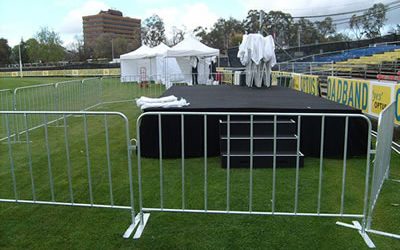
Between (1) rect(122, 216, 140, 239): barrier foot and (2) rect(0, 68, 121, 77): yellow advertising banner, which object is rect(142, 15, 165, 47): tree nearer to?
(2) rect(0, 68, 121, 77): yellow advertising banner

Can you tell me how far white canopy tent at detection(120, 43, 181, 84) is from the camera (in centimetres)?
2789

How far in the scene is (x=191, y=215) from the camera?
14.5 feet

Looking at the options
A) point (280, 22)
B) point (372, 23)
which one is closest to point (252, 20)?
point (280, 22)

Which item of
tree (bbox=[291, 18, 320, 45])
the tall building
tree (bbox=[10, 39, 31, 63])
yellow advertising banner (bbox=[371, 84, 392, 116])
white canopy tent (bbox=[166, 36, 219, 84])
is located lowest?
yellow advertising banner (bbox=[371, 84, 392, 116])

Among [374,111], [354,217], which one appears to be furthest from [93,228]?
[374,111]

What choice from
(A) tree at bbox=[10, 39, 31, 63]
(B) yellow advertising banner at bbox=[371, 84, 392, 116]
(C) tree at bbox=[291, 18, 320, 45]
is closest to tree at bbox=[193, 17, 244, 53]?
(C) tree at bbox=[291, 18, 320, 45]

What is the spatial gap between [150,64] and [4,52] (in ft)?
230

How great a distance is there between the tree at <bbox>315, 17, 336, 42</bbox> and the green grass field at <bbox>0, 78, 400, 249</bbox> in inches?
2932

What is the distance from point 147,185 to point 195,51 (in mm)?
16911

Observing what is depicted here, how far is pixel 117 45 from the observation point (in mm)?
92750

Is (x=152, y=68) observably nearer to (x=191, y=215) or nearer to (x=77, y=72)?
(x=77, y=72)

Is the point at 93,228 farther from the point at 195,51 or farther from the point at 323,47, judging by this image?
the point at 323,47

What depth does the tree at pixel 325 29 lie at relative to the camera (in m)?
74.9

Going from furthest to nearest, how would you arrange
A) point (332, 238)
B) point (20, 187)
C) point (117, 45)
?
point (117, 45) < point (20, 187) < point (332, 238)
